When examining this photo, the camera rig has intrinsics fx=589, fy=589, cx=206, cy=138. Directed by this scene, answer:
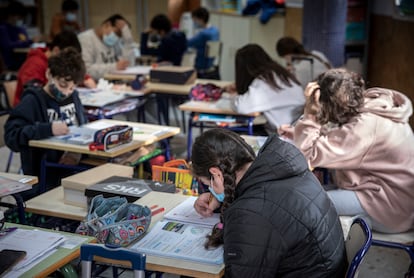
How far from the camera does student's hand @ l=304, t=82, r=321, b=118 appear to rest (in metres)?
3.21

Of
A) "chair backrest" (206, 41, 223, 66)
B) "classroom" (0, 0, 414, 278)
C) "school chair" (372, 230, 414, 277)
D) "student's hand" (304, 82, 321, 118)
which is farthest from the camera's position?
"chair backrest" (206, 41, 223, 66)

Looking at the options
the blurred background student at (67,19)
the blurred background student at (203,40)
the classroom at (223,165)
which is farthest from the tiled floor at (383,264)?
the blurred background student at (67,19)

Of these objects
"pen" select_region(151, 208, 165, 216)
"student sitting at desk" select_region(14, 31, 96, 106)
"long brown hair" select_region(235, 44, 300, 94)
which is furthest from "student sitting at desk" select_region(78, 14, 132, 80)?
"pen" select_region(151, 208, 165, 216)

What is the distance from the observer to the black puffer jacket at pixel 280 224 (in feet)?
6.16

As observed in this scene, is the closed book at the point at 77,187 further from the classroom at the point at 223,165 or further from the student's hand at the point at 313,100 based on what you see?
→ the student's hand at the point at 313,100

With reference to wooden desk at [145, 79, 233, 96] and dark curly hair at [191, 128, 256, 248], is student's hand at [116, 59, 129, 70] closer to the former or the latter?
wooden desk at [145, 79, 233, 96]

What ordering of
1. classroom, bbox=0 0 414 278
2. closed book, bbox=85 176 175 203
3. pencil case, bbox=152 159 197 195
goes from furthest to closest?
pencil case, bbox=152 159 197 195 → closed book, bbox=85 176 175 203 → classroom, bbox=0 0 414 278

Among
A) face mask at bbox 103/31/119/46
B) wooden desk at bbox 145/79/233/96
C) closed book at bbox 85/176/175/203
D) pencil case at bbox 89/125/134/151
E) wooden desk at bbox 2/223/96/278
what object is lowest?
wooden desk at bbox 2/223/96/278

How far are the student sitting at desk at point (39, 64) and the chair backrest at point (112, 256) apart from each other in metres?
2.99

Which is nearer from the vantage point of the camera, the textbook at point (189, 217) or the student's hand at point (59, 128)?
the textbook at point (189, 217)

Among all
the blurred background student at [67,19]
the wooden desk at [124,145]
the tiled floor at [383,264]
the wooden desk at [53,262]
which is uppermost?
the blurred background student at [67,19]

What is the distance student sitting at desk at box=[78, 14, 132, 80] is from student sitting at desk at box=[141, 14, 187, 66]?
60 cm

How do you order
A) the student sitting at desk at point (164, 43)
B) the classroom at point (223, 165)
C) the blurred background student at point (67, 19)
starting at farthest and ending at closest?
the blurred background student at point (67, 19) → the student sitting at desk at point (164, 43) → the classroom at point (223, 165)

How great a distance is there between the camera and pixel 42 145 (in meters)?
3.48
